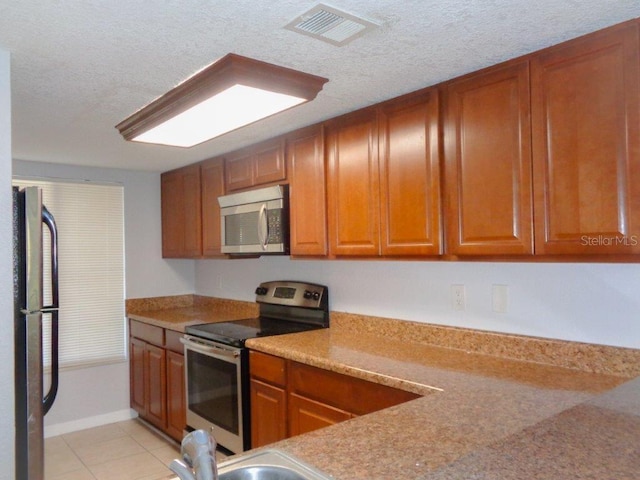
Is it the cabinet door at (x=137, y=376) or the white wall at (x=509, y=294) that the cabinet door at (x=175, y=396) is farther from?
the white wall at (x=509, y=294)

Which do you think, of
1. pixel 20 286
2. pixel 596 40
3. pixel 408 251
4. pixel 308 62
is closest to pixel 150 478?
pixel 20 286

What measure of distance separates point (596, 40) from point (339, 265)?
Answer: 1.88 meters

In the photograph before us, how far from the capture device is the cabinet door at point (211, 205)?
3658 millimetres

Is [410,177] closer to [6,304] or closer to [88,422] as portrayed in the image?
[6,304]

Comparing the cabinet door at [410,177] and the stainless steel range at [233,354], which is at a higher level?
the cabinet door at [410,177]

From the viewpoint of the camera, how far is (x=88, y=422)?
4012mm

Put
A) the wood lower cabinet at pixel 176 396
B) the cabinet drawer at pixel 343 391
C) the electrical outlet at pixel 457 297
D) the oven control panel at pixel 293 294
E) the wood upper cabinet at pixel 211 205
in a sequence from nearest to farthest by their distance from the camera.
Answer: the cabinet drawer at pixel 343 391 < the electrical outlet at pixel 457 297 < the oven control panel at pixel 293 294 < the wood lower cabinet at pixel 176 396 < the wood upper cabinet at pixel 211 205

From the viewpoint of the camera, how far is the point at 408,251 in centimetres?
229

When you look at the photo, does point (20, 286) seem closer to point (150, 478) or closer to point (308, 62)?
point (308, 62)

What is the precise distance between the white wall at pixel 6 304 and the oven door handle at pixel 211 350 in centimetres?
121

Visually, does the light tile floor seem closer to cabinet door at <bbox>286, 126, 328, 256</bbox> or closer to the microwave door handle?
the microwave door handle

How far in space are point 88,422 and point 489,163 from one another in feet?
12.3

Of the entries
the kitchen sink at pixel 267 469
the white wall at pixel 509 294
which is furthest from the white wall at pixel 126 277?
the kitchen sink at pixel 267 469

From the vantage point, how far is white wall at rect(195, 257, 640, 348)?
189 cm
